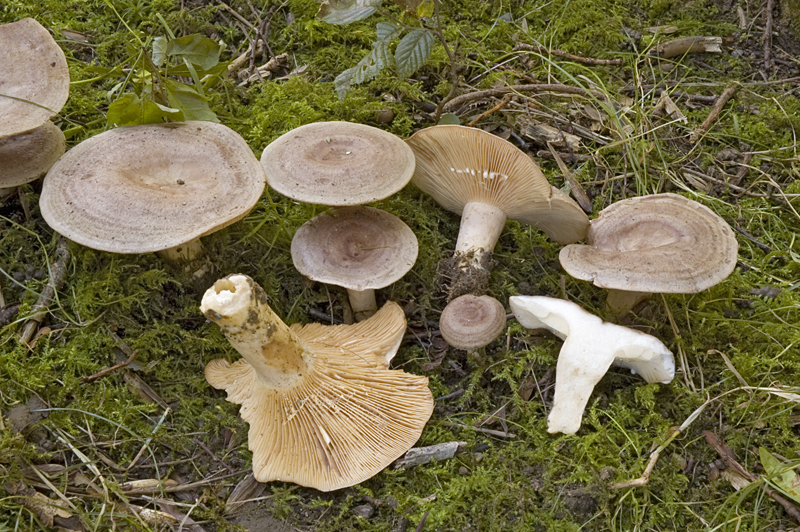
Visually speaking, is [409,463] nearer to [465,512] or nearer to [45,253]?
[465,512]

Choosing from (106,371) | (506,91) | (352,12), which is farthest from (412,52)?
(106,371)

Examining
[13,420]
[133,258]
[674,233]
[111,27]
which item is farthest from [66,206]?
[674,233]

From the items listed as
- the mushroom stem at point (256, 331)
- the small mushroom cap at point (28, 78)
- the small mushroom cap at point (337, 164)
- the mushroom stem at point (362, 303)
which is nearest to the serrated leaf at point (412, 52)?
the small mushroom cap at point (337, 164)

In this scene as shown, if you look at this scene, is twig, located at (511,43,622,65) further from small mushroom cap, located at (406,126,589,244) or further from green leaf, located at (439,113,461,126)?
small mushroom cap, located at (406,126,589,244)

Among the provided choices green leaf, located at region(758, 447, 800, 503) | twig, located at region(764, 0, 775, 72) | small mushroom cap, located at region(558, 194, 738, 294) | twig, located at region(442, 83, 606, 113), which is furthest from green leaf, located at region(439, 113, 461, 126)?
twig, located at region(764, 0, 775, 72)

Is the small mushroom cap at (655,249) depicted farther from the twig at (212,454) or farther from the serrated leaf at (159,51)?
the serrated leaf at (159,51)

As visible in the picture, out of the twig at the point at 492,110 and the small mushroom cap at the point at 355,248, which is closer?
the small mushroom cap at the point at 355,248

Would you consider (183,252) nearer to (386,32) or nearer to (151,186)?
(151,186)
